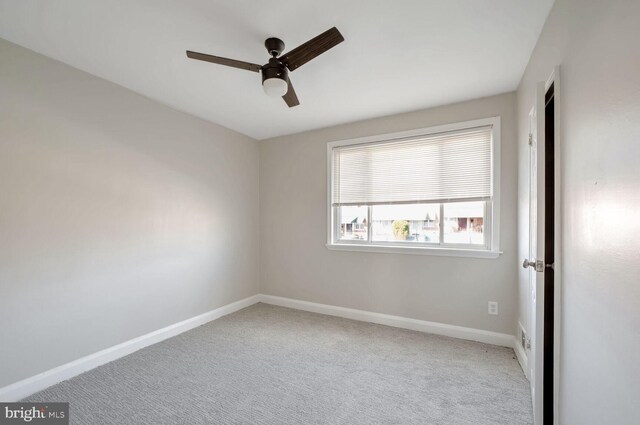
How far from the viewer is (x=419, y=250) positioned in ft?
10.5

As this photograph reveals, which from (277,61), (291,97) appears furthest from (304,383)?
(277,61)

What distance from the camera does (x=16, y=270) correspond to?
80.9 inches

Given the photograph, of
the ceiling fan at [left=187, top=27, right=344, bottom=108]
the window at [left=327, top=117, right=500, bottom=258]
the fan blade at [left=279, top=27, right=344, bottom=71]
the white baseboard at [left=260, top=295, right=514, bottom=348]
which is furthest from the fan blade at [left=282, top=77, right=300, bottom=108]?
the white baseboard at [left=260, top=295, right=514, bottom=348]

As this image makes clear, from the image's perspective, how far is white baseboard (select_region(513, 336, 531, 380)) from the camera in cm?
226

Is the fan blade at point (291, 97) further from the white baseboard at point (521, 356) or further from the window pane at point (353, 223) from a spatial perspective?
the white baseboard at point (521, 356)

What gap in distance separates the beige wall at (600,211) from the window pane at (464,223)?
5.61 feet

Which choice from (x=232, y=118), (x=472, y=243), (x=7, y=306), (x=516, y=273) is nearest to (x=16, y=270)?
(x=7, y=306)

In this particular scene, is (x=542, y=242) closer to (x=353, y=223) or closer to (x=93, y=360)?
(x=353, y=223)

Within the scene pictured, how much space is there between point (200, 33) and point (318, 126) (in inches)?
80.7

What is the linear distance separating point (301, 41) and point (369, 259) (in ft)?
8.19

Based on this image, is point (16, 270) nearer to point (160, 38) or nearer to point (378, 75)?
point (160, 38)

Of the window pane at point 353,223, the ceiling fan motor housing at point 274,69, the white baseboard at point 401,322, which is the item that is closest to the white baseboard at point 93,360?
the white baseboard at point 401,322

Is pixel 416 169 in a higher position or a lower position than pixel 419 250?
higher

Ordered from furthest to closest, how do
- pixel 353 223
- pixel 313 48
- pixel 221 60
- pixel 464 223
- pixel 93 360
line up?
1. pixel 353 223
2. pixel 464 223
3. pixel 93 360
4. pixel 221 60
5. pixel 313 48
